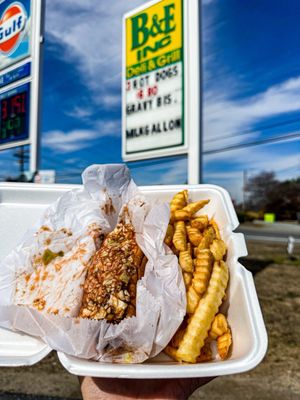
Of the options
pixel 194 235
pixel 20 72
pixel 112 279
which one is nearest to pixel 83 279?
pixel 112 279

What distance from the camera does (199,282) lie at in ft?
5.03

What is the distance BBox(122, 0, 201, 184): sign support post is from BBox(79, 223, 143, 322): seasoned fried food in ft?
10.9

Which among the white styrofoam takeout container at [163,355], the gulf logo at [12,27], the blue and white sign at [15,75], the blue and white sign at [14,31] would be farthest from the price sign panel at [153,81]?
the white styrofoam takeout container at [163,355]

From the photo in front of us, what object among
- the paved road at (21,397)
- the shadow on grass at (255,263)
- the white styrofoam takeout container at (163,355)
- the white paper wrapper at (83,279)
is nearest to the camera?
the white styrofoam takeout container at (163,355)

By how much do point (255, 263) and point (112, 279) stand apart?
10.1m

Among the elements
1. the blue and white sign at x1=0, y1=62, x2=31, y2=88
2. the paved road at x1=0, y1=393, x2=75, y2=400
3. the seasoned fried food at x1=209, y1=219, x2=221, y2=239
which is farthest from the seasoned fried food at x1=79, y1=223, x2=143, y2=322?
the blue and white sign at x1=0, y1=62, x2=31, y2=88

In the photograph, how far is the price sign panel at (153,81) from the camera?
5.46 m

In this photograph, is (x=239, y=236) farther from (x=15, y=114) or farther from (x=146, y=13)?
(x=15, y=114)

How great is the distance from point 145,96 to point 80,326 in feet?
16.8

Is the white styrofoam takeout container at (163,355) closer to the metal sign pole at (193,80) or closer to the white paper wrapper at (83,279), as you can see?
the white paper wrapper at (83,279)

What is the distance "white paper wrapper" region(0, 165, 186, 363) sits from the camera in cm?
135

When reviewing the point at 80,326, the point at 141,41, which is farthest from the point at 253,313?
the point at 141,41

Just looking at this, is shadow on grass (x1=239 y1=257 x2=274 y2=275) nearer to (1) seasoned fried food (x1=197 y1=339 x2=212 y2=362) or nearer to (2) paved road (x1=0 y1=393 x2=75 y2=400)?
(2) paved road (x1=0 y1=393 x2=75 y2=400)

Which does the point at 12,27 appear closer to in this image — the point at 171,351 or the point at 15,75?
the point at 15,75
